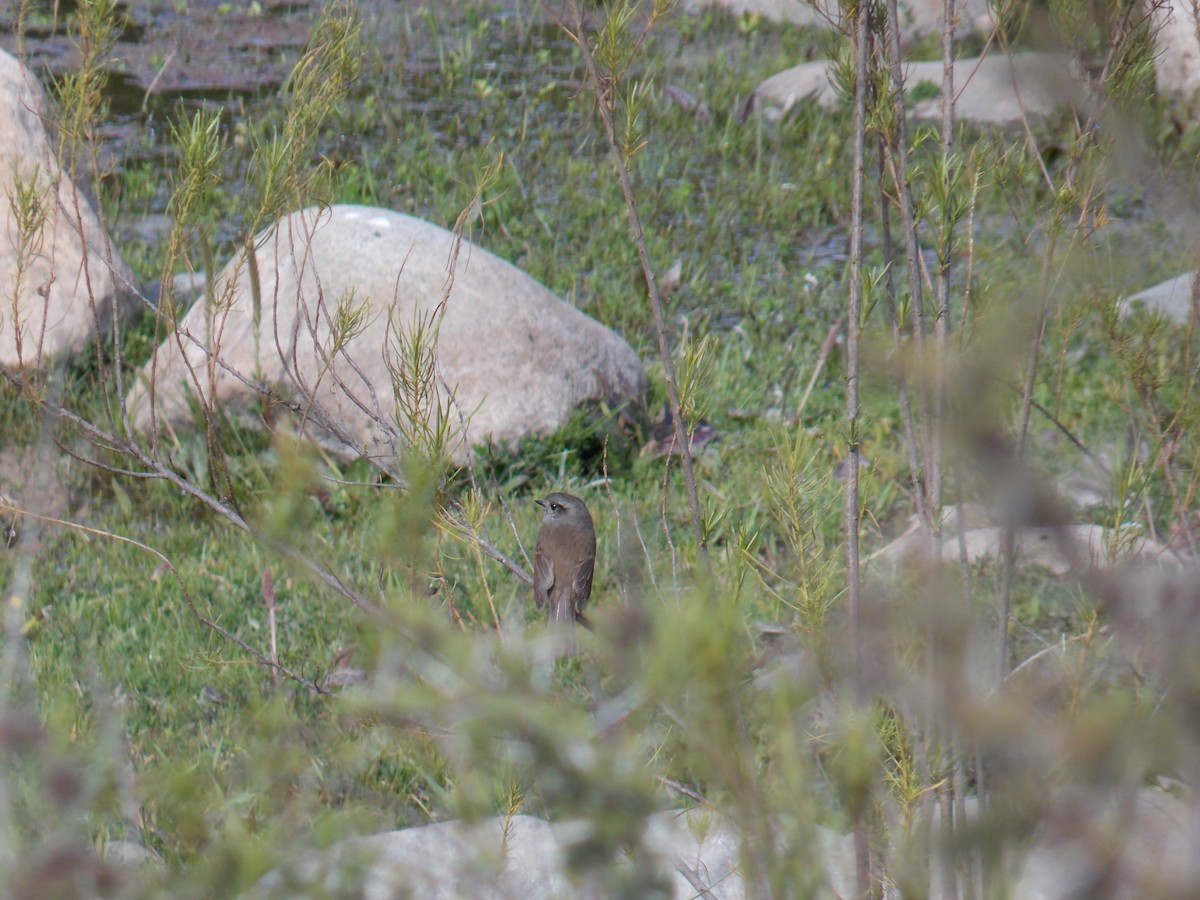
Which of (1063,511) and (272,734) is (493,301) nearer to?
(272,734)

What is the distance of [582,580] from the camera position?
385cm

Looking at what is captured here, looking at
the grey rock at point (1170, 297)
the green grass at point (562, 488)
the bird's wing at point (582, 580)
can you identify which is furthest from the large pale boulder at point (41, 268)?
the grey rock at point (1170, 297)

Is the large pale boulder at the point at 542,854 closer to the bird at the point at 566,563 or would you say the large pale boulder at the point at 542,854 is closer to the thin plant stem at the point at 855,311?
the thin plant stem at the point at 855,311

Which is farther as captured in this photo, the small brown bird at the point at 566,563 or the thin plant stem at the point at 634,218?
the small brown bird at the point at 566,563

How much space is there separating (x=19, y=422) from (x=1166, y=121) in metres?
7.40

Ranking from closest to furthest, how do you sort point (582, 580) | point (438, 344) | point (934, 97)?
1. point (582, 580)
2. point (438, 344)
3. point (934, 97)

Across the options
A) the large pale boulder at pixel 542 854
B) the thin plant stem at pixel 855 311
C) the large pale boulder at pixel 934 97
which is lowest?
the large pale boulder at pixel 542 854

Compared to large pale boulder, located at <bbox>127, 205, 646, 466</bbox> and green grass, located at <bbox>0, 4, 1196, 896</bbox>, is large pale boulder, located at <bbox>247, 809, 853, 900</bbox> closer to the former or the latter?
green grass, located at <bbox>0, 4, 1196, 896</bbox>

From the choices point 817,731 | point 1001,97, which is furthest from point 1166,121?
point 817,731

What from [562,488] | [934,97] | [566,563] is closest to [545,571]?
[566,563]

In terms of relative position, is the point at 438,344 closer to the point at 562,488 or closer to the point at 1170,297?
the point at 562,488

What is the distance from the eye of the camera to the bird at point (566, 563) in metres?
3.75

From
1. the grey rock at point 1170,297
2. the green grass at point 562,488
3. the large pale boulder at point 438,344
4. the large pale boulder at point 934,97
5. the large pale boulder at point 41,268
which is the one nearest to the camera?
the green grass at point 562,488

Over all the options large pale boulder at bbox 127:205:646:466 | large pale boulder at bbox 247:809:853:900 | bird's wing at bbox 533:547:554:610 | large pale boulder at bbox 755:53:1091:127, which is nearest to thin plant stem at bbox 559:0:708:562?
large pale boulder at bbox 247:809:853:900
